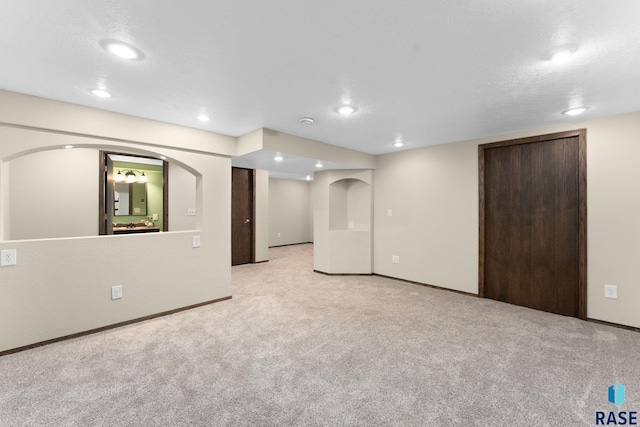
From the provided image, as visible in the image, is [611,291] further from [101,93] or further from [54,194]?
[54,194]

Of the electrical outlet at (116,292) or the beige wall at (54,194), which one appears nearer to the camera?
the electrical outlet at (116,292)

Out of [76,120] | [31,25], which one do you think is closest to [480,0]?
[31,25]

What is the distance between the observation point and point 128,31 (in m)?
1.50

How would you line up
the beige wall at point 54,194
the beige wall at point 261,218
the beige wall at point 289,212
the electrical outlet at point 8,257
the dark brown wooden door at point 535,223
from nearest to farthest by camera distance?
the electrical outlet at point 8,257 < the dark brown wooden door at point 535,223 < the beige wall at point 54,194 < the beige wall at point 261,218 < the beige wall at point 289,212

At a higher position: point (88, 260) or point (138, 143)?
point (138, 143)

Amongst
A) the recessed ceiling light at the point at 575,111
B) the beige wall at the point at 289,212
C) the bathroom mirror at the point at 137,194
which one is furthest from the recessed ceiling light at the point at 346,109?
the beige wall at the point at 289,212

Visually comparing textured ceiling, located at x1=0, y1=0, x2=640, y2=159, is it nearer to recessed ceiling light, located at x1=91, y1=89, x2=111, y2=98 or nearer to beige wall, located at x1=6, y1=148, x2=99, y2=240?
recessed ceiling light, located at x1=91, y1=89, x2=111, y2=98

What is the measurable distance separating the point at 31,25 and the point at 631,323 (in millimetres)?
5396

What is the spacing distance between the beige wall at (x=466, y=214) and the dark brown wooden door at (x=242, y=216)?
2.92 metres

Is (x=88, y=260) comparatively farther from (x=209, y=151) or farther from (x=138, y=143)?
(x=209, y=151)

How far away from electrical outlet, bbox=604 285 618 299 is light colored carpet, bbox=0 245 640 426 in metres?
0.35

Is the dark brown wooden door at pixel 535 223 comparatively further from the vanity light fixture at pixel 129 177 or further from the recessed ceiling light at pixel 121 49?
the vanity light fixture at pixel 129 177

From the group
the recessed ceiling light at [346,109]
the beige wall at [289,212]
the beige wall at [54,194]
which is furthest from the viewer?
the beige wall at [289,212]

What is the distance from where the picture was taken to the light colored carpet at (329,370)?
65.1 inches
